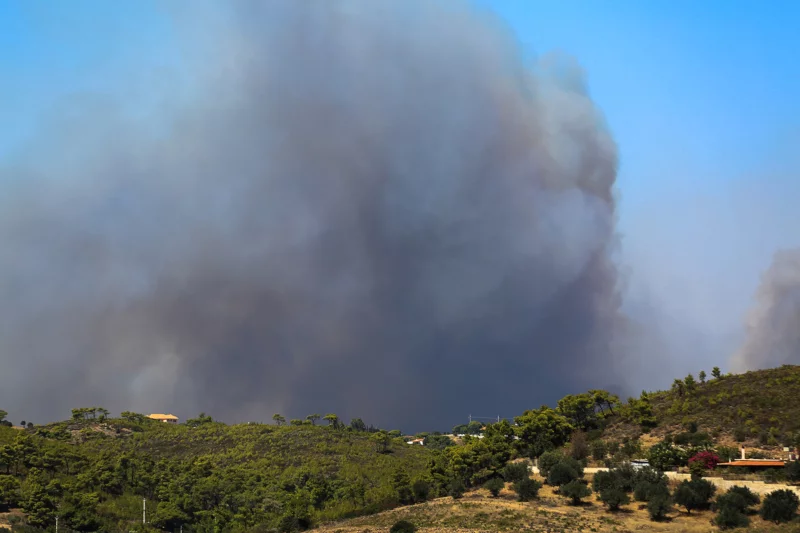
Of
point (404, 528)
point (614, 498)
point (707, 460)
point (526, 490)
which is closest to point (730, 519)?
point (614, 498)

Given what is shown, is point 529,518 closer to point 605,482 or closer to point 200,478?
point 605,482

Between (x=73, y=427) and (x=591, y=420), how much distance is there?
131 m

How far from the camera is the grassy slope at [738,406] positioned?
91.4m

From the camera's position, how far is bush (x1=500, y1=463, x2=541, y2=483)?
86375mm

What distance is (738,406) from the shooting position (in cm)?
9944

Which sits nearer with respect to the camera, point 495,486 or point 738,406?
point 495,486

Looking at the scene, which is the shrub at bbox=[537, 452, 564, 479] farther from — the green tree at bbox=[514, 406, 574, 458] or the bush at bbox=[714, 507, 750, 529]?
the bush at bbox=[714, 507, 750, 529]

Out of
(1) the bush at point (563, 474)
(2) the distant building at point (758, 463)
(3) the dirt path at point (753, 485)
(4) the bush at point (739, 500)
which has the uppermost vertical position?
(1) the bush at point (563, 474)

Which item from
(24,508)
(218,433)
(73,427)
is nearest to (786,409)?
(24,508)

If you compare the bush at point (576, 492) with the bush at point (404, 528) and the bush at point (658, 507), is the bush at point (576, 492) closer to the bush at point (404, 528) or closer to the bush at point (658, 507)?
the bush at point (658, 507)

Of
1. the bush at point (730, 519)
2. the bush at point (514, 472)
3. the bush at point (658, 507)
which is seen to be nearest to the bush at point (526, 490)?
the bush at point (514, 472)

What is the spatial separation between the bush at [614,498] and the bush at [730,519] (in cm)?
1068

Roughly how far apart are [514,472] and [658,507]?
23326 mm

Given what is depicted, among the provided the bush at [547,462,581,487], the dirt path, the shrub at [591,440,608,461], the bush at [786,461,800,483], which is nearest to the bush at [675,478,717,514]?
the dirt path
